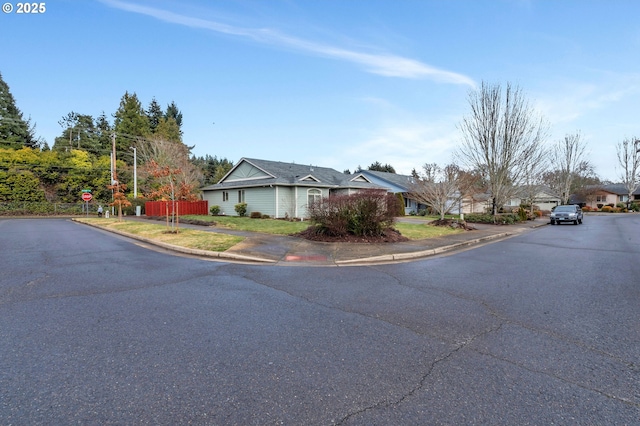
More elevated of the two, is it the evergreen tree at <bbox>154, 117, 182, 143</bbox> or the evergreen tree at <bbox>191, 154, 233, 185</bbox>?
the evergreen tree at <bbox>154, 117, 182, 143</bbox>

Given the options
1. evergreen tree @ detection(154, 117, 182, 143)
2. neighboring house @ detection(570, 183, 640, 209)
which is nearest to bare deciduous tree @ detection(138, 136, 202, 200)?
evergreen tree @ detection(154, 117, 182, 143)

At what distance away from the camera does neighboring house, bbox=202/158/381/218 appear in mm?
23984

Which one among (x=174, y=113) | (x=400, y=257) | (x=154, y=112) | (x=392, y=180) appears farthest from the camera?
(x=174, y=113)

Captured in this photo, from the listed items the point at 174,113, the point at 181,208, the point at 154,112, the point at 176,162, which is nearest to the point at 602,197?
the point at 181,208

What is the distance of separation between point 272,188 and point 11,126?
151 feet

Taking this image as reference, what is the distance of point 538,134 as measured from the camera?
881 inches

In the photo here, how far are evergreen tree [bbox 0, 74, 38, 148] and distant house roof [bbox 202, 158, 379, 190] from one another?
3571 cm

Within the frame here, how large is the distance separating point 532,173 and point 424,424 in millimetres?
27450

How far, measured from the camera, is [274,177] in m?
24.7

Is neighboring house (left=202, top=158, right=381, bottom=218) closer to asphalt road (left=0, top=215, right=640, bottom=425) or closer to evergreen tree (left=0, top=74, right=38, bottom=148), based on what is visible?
asphalt road (left=0, top=215, right=640, bottom=425)

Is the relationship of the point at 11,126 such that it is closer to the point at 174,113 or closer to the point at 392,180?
the point at 174,113

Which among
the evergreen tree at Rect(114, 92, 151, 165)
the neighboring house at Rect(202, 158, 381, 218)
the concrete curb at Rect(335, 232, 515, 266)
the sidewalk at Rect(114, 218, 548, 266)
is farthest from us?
the evergreen tree at Rect(114, 92, 151, 165)

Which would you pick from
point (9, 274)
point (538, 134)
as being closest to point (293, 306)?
point (9, 274)

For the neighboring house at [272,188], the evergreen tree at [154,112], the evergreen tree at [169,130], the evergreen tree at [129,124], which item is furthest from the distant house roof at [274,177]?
the evergreen tree at [154,112]
